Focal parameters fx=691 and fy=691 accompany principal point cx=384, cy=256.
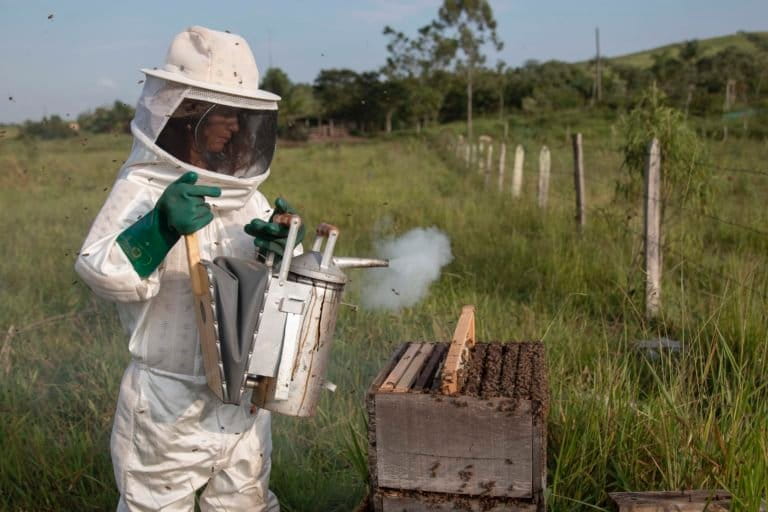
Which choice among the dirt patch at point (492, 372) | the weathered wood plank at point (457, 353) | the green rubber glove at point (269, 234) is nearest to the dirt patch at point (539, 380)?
the dirt patch at point (492, 372)

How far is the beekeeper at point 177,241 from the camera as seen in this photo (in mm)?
2268

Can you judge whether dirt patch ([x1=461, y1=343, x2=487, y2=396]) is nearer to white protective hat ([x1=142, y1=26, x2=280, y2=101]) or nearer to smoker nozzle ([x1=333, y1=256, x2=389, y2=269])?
smoker nozzle ([x1=333, y1=256, x2=389, y2=269])

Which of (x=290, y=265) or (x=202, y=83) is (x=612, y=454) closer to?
(x=290, y=265)

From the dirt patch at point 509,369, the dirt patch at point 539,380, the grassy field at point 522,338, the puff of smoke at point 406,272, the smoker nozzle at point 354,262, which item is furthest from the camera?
the puff of smoke at point 406,272

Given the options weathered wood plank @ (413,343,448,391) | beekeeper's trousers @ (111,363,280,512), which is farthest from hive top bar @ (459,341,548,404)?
beekeeper's trousers @ (111,363,280,512)

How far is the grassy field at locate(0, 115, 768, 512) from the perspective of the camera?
271cm

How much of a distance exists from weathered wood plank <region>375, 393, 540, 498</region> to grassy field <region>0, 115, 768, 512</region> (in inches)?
17.1

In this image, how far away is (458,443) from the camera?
2.06 m

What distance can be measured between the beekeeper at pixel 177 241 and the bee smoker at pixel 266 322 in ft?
0.69

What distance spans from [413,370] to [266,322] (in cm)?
52

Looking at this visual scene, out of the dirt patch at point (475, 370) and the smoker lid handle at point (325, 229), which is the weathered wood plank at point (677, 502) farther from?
the smoker lid handle at point (325, 229)

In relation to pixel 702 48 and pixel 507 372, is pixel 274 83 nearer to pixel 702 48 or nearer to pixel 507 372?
pixel 507 372

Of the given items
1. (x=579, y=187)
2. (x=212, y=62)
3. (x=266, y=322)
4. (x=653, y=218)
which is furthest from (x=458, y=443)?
Result: (x=579, y=187)

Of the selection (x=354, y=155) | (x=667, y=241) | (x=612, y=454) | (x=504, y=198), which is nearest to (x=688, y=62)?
(x=354, y=155)
